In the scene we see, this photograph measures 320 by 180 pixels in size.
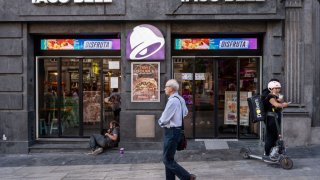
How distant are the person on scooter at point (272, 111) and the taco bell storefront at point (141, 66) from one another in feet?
7.93

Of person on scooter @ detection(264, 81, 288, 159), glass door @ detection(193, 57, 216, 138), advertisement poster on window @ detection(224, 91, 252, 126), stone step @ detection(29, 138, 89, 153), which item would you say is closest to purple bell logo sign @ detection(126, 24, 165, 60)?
glass door @ detection(193, 57, 216, 138)

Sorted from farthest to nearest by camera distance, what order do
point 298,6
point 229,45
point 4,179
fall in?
point 229,45 < point 298,6 < point 4,179

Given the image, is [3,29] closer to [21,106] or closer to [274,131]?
[21,106]

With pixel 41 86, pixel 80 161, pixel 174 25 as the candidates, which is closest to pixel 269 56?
pixel 174 25

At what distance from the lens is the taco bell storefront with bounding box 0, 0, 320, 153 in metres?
12.1

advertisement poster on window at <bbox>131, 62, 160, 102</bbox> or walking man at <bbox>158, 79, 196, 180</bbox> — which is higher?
advertisement poster on window at <bbox>131, 62, 160, 102</bbox>

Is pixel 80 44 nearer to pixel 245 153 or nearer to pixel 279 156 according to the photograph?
pixel 245 153

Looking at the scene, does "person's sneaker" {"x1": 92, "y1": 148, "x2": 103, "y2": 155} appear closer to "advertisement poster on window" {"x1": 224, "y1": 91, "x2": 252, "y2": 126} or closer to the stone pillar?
"advertisement poster on window" {"x1": 224, "y1": 91, "x2": 252, "y2": 126}

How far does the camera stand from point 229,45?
12781 millimetres

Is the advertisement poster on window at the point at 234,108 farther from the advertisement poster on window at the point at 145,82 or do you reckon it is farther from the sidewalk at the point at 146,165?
the advertisement poster on window at the point at 145,82

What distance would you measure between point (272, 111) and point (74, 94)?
6.21m

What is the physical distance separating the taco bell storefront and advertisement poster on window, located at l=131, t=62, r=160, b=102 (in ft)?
0.09

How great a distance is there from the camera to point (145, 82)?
12289 millimetres

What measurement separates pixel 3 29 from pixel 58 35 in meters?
1.50
